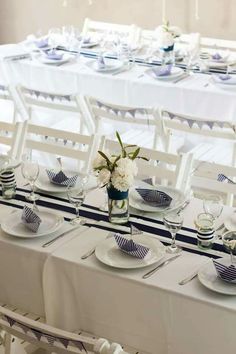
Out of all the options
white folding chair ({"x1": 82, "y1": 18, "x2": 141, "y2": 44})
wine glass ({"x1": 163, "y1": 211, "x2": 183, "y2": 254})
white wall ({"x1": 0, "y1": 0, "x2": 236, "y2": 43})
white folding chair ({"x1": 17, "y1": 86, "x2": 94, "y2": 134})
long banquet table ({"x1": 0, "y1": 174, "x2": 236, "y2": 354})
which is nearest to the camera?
long banquet table ({"x1": 0, "y1": 174, "x2": 236, "y2": 354})

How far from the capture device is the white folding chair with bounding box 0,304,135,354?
1583 millimetres

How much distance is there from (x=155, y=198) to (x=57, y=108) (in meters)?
1.50

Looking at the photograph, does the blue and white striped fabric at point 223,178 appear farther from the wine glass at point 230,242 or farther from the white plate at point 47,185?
the white plate at point 47,185

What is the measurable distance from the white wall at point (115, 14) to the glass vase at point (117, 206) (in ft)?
12.0

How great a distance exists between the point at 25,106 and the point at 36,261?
211 centimetres

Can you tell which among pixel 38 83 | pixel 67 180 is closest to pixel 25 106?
pixel 38 83

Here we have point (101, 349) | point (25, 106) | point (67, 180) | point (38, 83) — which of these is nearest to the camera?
point (101, 349)

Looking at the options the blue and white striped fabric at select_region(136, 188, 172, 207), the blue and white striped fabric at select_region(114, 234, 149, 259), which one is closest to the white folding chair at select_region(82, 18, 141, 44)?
the blue and white striped fabric at select_region(136, 188, 172, 207)

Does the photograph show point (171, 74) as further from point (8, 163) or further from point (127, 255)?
point (127, 255)

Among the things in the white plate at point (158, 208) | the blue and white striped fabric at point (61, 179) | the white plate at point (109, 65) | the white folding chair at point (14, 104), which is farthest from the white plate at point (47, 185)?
the white plate at point (109, 65)

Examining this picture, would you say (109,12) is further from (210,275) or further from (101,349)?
(101,349)

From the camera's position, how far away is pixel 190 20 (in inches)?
233

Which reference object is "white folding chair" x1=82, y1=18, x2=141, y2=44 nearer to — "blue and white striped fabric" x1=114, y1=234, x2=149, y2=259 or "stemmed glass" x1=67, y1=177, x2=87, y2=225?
"stemmed glass" x1=67, y1=177, x2=87, y2=225

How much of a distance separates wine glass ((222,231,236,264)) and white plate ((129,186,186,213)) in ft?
1.01
